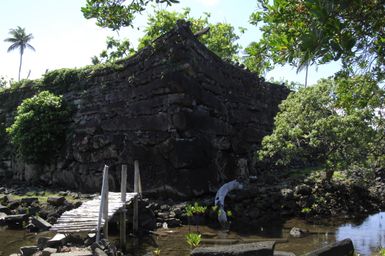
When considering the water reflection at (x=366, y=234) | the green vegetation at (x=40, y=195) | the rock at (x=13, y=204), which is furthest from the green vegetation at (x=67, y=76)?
the water reflection at (x=366, y=234)

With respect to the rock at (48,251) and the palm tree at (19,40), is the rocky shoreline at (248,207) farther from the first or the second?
the palm tree at (19,40)

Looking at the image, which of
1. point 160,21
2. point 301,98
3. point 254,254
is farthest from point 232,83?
point 160,21

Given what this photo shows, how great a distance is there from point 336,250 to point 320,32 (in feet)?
11.7

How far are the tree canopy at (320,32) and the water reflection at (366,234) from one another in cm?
334

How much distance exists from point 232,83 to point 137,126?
405 cm

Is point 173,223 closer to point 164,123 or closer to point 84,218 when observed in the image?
point 84,218

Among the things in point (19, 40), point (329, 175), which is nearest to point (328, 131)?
point (329, 175)

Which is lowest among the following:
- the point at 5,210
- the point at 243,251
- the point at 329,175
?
the point at 243,251

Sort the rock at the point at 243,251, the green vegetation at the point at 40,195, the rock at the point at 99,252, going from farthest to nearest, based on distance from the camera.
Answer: the green vegetation at the point at 40,195
the rock at the point at 99,252
the rock at the point at 243,251

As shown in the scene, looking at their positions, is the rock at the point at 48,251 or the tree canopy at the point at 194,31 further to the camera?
the tree canopy at the point at 194,31

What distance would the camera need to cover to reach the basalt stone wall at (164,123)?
11312 millimetres

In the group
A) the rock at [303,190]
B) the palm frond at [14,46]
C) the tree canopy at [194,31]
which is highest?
the palm frond at [14,46]

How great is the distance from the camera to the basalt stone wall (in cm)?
1131

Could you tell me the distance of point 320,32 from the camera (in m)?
3.71
